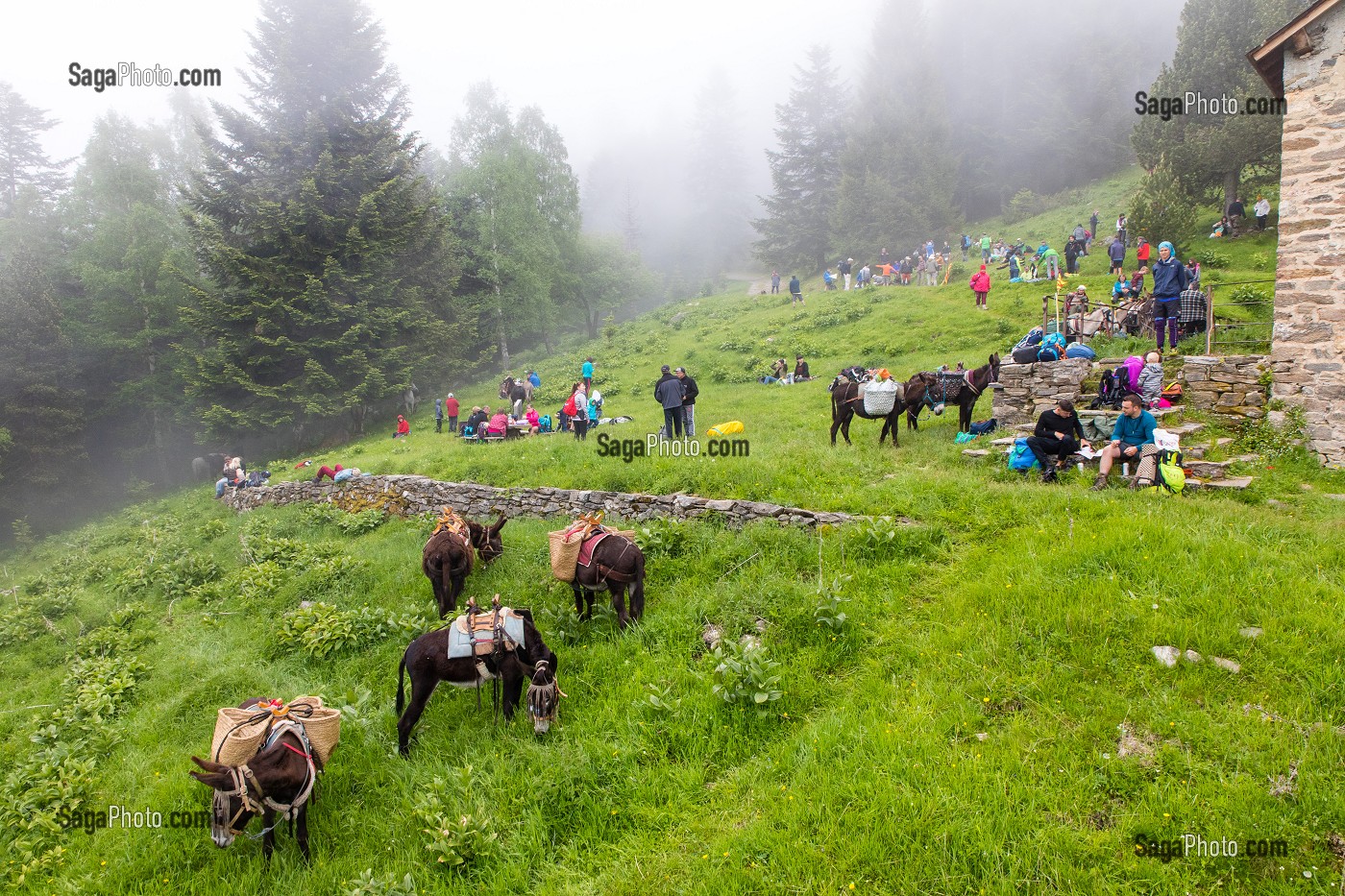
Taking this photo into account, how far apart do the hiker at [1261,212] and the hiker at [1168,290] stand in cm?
1562

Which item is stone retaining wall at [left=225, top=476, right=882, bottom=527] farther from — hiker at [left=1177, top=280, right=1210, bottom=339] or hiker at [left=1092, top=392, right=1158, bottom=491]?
hiker at [left=1177, top=280, right=1210, bottom=339]

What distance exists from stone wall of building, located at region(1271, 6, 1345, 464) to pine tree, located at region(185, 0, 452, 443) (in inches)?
1075

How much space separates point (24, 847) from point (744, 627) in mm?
8095

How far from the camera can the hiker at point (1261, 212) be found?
Answer: 24922 millimetres

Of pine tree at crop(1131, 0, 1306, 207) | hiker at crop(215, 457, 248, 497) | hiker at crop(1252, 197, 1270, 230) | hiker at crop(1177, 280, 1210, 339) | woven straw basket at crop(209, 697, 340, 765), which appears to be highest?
pine tree at crop(1131, 0, 1306, 207)

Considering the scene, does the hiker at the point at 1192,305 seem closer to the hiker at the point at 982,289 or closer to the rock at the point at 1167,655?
the hiker at the point at 982,289

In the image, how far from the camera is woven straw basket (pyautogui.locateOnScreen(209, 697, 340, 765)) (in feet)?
19.5

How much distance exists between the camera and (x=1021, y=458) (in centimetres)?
1102

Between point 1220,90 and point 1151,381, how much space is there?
23113 millimetres

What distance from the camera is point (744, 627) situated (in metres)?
7.92

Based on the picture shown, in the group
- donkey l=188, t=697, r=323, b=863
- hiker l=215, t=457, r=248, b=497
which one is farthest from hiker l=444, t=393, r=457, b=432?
donkey l=188, t=697, r=323, b=863

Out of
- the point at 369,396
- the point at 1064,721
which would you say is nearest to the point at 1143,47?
the point at 369,396

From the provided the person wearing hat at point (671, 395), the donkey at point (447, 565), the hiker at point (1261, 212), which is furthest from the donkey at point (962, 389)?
the hiker at point (1261, 212)

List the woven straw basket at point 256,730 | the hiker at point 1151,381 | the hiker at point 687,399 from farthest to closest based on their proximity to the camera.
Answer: the hiker at point 687,399
the hiker at point 1151,381
the woven straw basket at point 256,730
